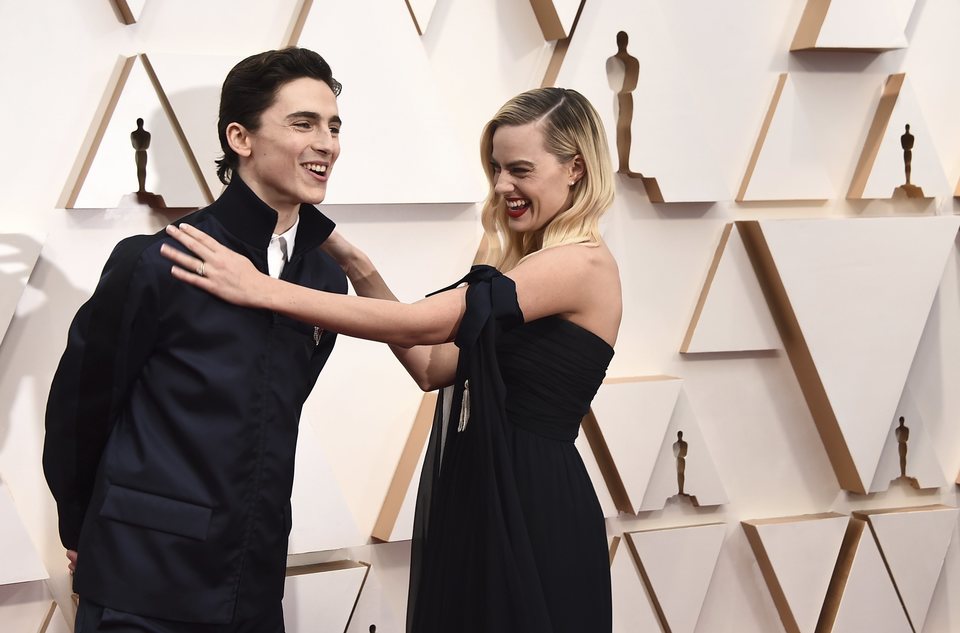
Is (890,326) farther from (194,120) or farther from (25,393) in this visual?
(25,393)

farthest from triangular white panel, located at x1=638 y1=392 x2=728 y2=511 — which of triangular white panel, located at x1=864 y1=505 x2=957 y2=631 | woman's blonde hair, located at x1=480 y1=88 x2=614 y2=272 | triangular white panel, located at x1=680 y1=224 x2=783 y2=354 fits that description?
woman's blonde hair, located at x1=480 y1=88 x2=614 y2=272

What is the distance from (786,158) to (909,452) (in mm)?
794

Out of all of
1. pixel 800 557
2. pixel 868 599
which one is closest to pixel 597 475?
pixel 800 557

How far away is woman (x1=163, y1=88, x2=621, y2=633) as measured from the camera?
1.57 m

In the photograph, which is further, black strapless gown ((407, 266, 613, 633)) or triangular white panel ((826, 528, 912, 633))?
triangular white panel ((826, 528, 912, 633))

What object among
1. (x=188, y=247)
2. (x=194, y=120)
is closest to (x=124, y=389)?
(x=188, y=247)

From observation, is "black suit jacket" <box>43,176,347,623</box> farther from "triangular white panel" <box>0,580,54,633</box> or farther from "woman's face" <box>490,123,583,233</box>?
"triangular white panel" <box>0,580,54,633</box>

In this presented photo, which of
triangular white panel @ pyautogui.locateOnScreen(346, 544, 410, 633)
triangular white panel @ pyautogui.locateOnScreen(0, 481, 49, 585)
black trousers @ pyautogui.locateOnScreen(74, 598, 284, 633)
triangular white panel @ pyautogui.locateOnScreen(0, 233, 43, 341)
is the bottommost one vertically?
black trousers @ pyautogui.locateOnScreen(74, 598, 284, 633)

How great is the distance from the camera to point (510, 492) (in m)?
1.59

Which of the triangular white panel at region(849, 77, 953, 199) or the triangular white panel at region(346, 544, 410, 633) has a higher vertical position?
the triangular white panel at region(849, 77, 953, 199)

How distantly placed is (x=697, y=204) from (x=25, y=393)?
4.91 ft

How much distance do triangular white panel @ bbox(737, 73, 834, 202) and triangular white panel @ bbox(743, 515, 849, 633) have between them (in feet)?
2.56

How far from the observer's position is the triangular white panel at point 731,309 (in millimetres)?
2465

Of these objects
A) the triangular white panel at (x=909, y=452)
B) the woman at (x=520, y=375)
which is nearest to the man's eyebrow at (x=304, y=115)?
the woman at (x=520, y=375)
